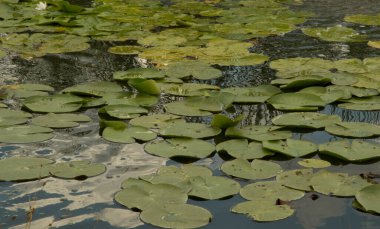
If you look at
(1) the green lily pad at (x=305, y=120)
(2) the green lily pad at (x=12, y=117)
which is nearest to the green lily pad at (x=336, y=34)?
(1) the green lily pad at (x=305, y=120)

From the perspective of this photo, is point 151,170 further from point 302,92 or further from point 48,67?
point 48,67

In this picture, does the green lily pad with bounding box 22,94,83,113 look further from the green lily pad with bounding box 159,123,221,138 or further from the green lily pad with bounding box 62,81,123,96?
the green lily pad with bounding box 159,123,221,138

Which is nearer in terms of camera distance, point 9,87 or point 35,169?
point 35,169

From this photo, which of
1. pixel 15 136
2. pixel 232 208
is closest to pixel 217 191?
pixel 232 208

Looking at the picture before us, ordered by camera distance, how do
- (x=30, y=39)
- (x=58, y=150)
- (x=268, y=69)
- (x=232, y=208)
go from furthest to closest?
(x=30, y=39)
(x=268, y=69)
(x=58, y=150)
(x=232, y=208)

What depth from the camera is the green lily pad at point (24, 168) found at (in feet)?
8.70

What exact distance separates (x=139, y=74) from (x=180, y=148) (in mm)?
1133

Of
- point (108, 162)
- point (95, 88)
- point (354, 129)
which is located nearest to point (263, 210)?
point (108, 162)

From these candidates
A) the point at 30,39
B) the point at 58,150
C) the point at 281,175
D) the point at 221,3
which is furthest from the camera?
the point at 221,3

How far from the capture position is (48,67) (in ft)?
14.0

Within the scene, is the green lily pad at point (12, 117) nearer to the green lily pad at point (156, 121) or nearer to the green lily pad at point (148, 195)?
the green lily pad at point (156, 121)

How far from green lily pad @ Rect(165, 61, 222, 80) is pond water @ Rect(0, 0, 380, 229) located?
0.05 metres

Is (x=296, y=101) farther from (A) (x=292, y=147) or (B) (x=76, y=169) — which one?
(B) (x=76, y=169)

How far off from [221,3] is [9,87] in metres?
2.92
